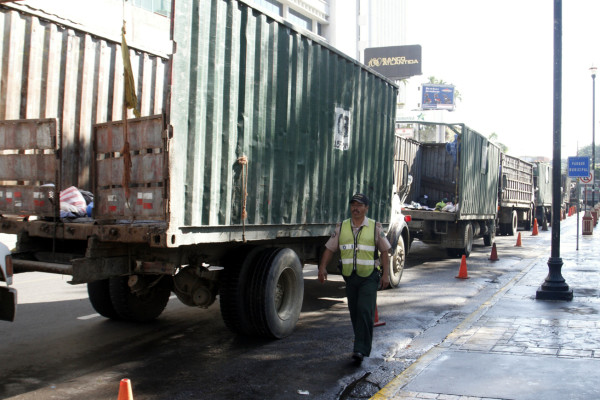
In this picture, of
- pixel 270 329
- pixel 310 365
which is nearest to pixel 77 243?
pixel 270 329

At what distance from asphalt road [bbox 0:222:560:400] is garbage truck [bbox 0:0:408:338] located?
17.0 inches

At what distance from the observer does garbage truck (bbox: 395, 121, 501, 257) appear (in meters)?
14.6

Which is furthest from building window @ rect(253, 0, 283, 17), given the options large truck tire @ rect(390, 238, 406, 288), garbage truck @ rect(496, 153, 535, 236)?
large truck tire @ rect(390, 238, 406, 288)

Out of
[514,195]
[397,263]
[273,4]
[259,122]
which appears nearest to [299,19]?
[273,4]

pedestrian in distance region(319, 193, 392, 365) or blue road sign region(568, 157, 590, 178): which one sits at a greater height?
blue road sign region(568, 157, 590, 178)

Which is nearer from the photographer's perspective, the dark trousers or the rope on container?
the dark trousers

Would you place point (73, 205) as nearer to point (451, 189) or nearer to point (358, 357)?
point (358, 357)

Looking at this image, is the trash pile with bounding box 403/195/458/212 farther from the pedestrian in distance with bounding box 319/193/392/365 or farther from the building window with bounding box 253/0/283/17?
the building window with bounding box 253/0/283/17

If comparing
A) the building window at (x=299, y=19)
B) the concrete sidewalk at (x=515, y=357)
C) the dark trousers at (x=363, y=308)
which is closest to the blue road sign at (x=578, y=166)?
the concrete sidewalk at (x=515, y=357)

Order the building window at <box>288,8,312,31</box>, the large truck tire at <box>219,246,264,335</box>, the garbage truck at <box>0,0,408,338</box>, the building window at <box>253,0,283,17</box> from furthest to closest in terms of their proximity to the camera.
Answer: the building window at <box>288,8,312,31</box>
the building window at <box>253,0,283,17</box>
the large truck tire at <box>219,246,264,335</box>
the garbage truck at <box>0,0,408,338</box>

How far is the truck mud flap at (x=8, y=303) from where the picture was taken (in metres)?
4.69

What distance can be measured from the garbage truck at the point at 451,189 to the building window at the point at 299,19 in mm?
23268

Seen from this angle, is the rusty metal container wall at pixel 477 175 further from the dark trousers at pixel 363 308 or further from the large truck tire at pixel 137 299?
the dark trousers at pixel 363 308

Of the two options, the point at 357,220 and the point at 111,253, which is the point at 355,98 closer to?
the point at 357,220
